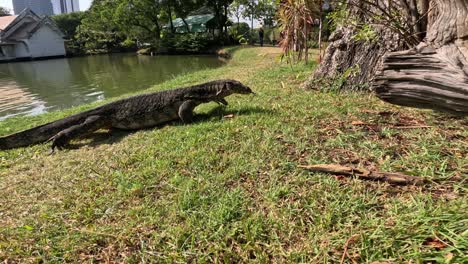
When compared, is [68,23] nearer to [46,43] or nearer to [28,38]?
[46,43]

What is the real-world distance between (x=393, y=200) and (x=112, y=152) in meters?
3.20

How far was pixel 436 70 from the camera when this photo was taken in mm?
2145

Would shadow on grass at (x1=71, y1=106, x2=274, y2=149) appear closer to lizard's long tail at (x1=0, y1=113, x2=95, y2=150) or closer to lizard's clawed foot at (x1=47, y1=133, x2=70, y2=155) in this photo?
lizard's clawed foot at (x1=47, y1=133, x2=70, y2=155)

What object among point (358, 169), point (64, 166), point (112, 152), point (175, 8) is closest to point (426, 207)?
point (358, 169)

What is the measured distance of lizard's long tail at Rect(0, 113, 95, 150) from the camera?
192 inches

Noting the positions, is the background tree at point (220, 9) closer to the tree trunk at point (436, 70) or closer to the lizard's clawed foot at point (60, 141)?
the lizard's clawed foot at point (60, 141)

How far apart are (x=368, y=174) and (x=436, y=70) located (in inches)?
36.0

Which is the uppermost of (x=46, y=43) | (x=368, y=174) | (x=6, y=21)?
(x=6, y=21)

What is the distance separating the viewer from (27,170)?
3.80 m

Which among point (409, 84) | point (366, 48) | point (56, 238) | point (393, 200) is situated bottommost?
point (56, 238)

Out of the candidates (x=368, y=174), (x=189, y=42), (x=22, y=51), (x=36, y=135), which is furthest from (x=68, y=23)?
(x=368, y=174)

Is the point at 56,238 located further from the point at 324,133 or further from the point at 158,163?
the point at 324,133

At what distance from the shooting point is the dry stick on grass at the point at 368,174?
233 cm

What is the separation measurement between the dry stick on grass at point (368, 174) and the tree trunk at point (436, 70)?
1.86 feet
